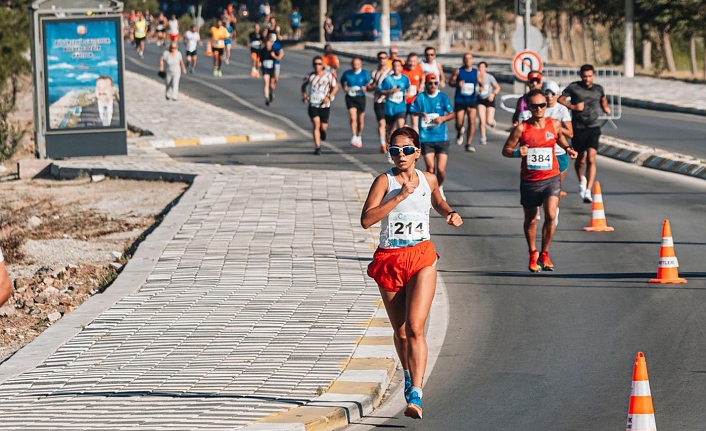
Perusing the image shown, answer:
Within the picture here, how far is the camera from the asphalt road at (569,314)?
8.66 m

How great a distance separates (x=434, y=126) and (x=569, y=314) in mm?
7800

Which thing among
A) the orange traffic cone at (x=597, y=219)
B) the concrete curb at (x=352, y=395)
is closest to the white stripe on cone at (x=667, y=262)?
the orange traffic cone at (x=597, y=219)

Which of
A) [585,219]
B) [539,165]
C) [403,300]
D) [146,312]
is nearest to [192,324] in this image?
[146,312]

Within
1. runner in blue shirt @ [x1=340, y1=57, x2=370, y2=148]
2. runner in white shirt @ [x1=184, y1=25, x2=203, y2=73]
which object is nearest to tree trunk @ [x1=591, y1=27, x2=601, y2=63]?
runner in white shirt @ [x1=184, y1=25, x2=203, y2=73]

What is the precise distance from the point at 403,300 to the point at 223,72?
43.1 m

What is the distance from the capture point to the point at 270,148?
93.7 feet

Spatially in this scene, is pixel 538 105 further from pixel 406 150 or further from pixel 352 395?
pixel 352 395

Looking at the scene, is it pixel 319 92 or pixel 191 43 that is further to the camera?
pixel 191 43

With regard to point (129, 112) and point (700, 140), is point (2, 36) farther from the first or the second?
point (700, 140)

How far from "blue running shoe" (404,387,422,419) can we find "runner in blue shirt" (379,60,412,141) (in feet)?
51.5

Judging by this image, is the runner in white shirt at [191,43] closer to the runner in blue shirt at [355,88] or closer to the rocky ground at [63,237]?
the runner in blue shirt at [355,88]

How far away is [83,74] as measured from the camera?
27016 mm

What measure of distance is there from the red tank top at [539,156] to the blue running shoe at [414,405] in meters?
6.00

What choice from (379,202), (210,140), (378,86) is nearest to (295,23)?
(210,140)
